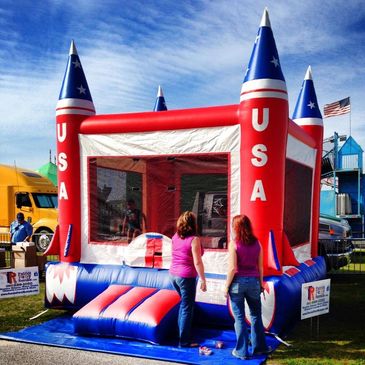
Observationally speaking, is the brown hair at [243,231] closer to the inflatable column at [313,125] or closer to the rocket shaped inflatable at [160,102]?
the inflatable column at [313,125]

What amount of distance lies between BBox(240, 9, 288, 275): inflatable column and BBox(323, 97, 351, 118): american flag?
17.7 metres

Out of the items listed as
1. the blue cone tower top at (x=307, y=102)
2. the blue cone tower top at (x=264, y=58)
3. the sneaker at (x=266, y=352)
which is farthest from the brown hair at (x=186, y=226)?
the blue cone tower top at (x=307, y=102)

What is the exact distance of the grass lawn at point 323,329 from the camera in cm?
468

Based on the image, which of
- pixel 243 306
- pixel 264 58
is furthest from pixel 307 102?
pixel 243 306

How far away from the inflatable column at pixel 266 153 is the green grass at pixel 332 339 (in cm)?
89

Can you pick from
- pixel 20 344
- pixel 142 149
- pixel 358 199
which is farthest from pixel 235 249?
pixel 358 199

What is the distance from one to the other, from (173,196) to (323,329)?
112 inches

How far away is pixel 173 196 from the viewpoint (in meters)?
7.02

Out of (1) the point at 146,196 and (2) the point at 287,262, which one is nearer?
(2) the point at 287,262

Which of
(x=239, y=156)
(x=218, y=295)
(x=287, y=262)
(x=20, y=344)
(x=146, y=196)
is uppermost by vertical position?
(x=239, y=156)

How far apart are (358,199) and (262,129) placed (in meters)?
15.6

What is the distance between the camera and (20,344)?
17.0ft

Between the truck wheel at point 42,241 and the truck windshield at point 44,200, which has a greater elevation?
the truck windshield at point 44,200

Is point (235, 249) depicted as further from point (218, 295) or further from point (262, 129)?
point (262, 129)
